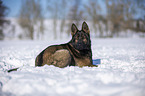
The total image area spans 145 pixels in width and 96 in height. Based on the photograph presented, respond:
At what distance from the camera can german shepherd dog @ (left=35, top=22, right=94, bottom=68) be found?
4.17 m

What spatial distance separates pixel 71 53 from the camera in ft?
14.3

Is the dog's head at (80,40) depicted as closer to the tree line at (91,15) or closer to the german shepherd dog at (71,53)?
the german shepherd dog at (71,53)

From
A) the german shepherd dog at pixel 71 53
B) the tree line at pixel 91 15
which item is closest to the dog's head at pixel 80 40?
the german shepherd dog at pixel 71 53

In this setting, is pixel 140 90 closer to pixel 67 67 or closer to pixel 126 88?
pixel 126 88

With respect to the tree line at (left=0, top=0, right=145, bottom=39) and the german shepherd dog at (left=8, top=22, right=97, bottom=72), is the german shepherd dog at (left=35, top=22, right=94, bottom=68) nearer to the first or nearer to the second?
the german shepherd dog at (left=8, top=22, right=97, bottom=72)

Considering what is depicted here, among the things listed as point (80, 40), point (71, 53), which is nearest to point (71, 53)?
point (71, 53)

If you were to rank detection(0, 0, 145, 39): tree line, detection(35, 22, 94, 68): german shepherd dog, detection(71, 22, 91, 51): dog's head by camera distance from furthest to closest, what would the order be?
detection(0, 0, 145, 39): tree line
detection(71, 22, 91, 51): dog's head
detection(35, 22, 94, 68): german shepherd dog

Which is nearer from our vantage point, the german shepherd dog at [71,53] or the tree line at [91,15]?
the german shepherd dog at [71,53]

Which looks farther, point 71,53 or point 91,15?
point 91,15

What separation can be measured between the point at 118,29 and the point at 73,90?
40.6 m

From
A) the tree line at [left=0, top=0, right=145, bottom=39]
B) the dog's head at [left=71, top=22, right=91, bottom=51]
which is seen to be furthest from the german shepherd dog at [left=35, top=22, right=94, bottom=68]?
the tree line at [left=0, top=0, right=145, bottom=39]

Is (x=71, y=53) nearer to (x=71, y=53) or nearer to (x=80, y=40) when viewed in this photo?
(x=71, y=53)

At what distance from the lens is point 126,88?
265cm

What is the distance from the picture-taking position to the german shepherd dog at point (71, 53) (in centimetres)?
417
